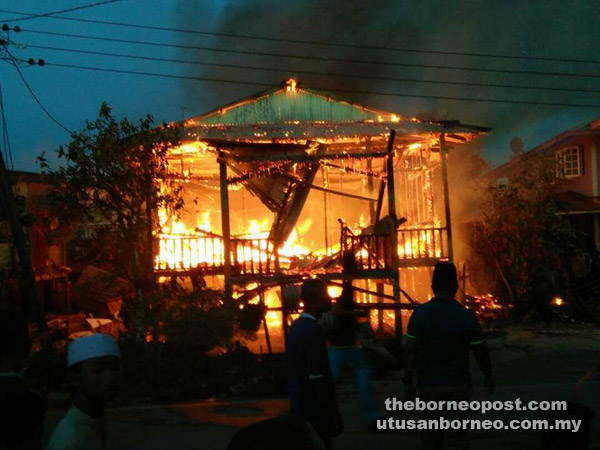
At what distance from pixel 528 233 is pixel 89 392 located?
50.4 ft

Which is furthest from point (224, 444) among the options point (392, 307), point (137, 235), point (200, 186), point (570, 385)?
point (200, 186)

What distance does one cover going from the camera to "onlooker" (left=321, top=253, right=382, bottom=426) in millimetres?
6715

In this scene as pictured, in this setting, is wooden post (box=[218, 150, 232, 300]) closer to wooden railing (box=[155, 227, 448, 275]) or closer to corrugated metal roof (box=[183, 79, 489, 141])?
wooden railing (box=[155, 227, 448, 275])

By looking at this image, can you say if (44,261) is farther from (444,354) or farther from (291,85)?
(444,354)

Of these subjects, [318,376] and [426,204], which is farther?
[426,204]

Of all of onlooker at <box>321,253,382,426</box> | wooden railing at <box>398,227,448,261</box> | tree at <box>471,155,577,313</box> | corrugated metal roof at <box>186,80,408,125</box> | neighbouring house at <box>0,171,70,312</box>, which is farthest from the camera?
tree at <box>471,155,577,313</box>

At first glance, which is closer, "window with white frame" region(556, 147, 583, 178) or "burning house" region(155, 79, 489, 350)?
"burning house" region(155, 79, 489, 350)

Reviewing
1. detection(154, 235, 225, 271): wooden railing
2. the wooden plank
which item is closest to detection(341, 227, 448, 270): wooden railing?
the wooden plank

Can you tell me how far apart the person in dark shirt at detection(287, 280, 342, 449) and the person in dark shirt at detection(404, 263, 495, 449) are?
0.64 metres

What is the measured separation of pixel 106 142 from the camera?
37.8 feet

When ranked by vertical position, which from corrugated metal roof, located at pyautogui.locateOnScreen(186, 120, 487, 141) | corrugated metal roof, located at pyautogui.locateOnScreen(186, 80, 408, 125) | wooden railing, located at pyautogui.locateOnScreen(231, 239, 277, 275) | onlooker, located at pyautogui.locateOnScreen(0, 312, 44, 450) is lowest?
onlooker, located at pyautogui.locateOnScreen(0, 312, 44, 450)

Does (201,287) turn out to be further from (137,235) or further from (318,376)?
(318,376)

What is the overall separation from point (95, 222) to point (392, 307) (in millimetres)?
5522

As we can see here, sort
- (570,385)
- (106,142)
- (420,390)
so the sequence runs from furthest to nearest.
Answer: (106,142)
(570,385)
(420,390)
